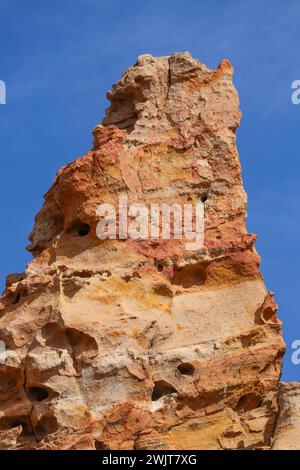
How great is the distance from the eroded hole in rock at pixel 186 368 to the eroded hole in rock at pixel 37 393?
283 cm

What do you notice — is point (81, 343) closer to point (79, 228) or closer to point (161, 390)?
point (161, 390)

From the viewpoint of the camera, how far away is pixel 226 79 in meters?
47.1

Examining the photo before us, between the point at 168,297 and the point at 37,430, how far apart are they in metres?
4.12

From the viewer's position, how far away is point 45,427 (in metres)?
42.8

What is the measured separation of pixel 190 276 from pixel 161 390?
9.93 feet

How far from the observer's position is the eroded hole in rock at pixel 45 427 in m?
42.5

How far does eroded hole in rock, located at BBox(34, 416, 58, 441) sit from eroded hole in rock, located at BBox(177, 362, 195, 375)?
285 cm

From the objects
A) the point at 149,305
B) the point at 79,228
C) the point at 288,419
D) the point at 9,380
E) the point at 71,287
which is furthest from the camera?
the point at 79,228

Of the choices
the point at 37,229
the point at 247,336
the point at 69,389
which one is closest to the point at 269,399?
the point at 247,336

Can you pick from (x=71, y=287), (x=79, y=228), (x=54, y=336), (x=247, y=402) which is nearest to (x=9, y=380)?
(x=54, y=336)

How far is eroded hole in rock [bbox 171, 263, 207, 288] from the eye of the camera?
44594 millimetres

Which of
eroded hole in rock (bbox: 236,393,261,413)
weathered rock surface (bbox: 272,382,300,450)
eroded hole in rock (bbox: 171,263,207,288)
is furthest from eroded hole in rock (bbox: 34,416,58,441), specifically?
weathered rock surface (bbox: 272,382,300,450)
